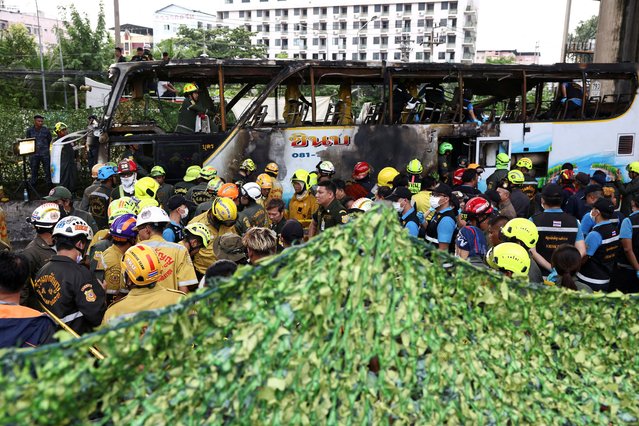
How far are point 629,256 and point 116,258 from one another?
5522 millimetres

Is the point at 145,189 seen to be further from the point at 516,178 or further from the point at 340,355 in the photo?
the point at 516,178

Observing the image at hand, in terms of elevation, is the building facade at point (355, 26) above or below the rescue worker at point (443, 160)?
above

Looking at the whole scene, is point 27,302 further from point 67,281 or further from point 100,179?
point 100,179

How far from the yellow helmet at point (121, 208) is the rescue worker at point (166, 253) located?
603 millimetres

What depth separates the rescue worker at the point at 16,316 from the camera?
11.1 feet

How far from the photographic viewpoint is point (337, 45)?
370 feet

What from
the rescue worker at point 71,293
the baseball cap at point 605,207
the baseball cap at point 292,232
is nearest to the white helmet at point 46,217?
the rescue worker at point 71,293

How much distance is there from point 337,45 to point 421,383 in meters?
116

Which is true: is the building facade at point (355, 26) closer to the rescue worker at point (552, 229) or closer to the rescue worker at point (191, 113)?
the rescue worker at point (191, 113)

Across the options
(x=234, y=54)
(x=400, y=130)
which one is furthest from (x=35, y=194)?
(x=234, y=54)

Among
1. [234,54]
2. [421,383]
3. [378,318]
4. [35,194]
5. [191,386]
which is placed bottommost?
[35,194]

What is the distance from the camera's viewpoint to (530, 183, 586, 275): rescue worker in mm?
5824

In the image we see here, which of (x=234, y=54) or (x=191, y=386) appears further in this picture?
(x=234, y=54)

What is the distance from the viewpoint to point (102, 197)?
772 centimetres
